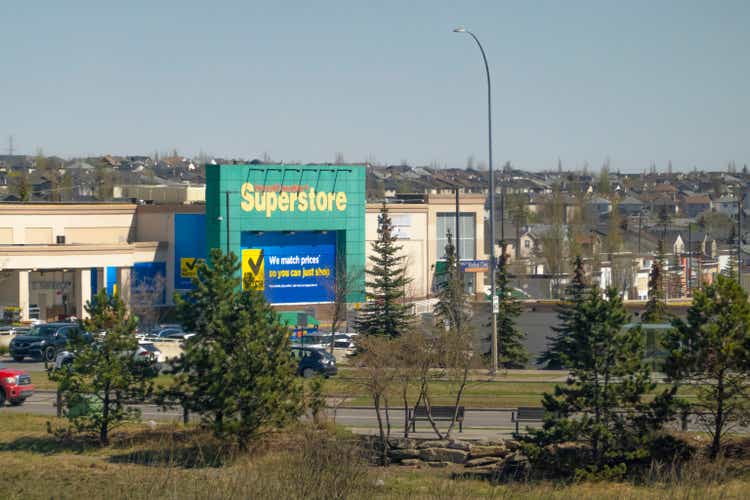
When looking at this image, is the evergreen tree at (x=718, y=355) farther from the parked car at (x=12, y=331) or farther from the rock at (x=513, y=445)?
the parked car at (x=12, y=331)

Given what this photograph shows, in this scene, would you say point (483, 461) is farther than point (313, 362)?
No

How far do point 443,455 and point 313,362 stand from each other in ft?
34.4

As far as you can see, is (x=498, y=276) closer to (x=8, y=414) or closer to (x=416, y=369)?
(x=416, y=369)

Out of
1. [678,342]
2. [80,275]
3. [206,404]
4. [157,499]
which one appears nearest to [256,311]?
[206,404]

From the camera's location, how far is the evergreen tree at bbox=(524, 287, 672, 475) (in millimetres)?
18203

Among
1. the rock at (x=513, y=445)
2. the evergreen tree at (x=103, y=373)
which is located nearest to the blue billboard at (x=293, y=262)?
the evergreen tree at (x=103, y=373)

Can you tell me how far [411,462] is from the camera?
20.1 m

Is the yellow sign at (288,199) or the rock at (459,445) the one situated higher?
the yellow sign at (288,199)

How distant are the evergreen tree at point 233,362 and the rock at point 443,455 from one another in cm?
271

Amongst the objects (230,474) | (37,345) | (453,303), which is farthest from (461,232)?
(230,474)

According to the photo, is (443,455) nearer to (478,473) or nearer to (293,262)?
(478,473)

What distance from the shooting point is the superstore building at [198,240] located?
50.3m

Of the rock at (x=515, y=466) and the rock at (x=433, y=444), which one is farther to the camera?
the rock at (x=433, y=444)

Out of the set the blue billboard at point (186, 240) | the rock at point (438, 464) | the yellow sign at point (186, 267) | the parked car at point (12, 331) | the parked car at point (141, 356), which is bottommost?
the rock at point (438, 464)
